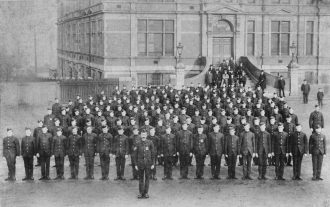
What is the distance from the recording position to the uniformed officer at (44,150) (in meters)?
15.0

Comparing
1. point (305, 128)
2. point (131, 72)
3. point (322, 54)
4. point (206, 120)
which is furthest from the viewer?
point (322, 54)

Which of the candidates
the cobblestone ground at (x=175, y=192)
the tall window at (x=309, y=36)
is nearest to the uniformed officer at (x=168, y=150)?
the cobblestone ground at (x=175, y=192)

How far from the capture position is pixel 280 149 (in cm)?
1496

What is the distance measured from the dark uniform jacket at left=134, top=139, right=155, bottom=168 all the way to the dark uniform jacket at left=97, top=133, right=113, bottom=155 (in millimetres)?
1875

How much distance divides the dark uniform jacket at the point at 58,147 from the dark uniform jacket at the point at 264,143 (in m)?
5.72

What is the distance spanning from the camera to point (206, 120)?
1842cm

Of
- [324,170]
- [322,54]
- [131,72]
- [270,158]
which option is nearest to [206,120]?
[270,158]

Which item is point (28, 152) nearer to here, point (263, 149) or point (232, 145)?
point (232, 145)

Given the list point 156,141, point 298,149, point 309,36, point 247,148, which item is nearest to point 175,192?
point 156,141

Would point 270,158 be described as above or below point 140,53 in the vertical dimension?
below

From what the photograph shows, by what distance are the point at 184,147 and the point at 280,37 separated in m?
26.4

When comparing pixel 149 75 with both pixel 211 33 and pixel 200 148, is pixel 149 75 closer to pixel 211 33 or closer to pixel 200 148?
pixel 211 33

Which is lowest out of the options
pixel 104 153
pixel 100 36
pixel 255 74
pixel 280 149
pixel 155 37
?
pixel 104 153

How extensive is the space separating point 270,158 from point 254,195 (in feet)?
11.6
